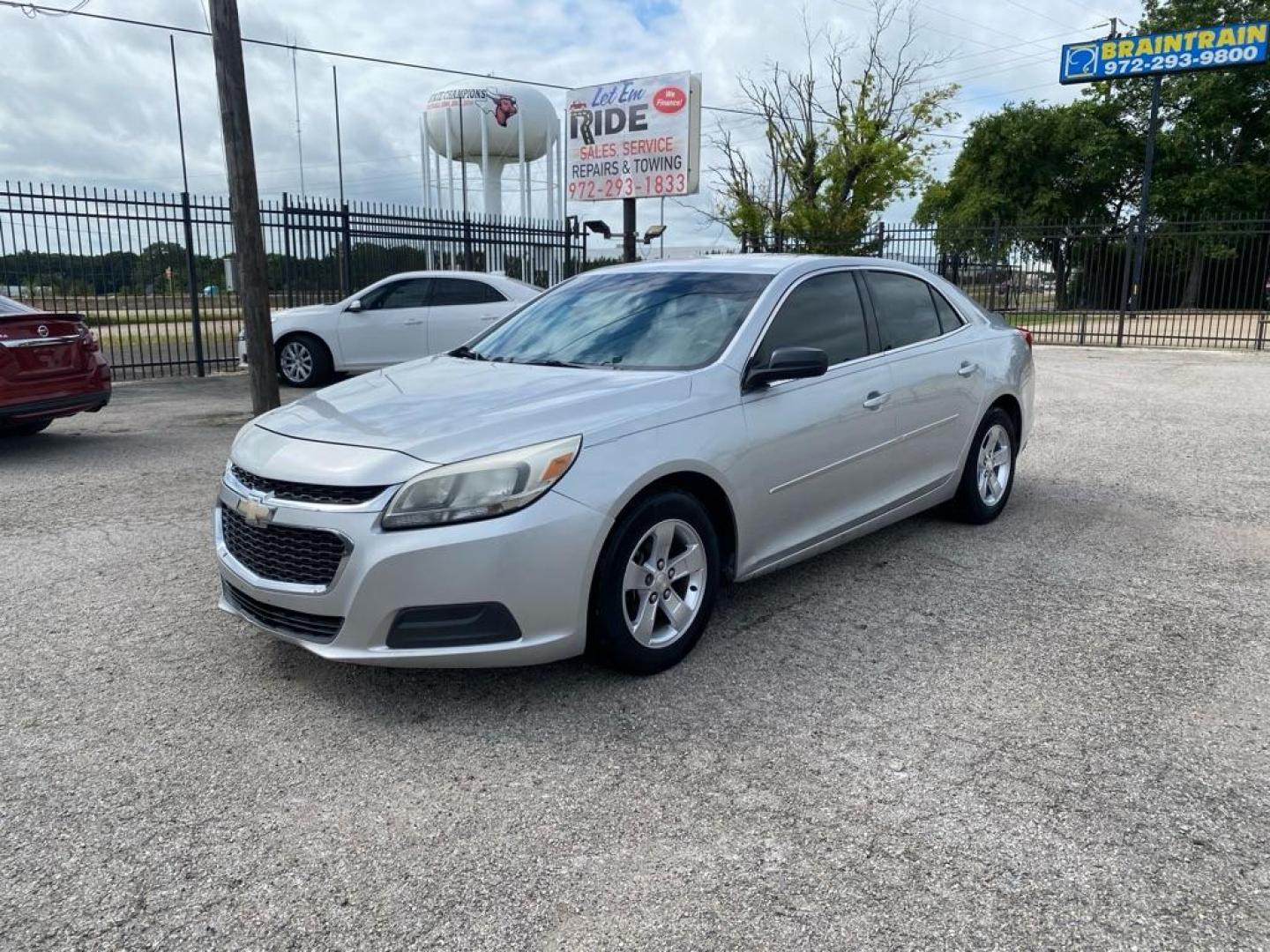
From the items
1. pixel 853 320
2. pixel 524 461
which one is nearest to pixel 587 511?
pixel 524 461

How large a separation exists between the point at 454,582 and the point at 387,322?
1021 cm

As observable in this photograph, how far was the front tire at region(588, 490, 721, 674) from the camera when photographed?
340 centimetres

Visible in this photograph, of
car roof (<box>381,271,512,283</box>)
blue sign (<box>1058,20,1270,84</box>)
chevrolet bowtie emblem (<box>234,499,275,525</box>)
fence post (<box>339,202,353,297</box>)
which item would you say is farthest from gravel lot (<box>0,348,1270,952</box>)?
blue sign (<box>1058,20,1270,84</box>)

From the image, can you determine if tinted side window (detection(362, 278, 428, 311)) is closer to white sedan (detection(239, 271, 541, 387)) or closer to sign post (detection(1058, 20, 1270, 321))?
white sedan (detection(239, 271, 541, 387))

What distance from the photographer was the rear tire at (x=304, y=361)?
1280 cm

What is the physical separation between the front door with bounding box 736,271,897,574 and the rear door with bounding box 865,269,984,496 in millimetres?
156

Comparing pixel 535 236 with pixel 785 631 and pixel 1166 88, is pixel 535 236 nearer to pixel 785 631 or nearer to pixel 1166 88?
pixel 785 631

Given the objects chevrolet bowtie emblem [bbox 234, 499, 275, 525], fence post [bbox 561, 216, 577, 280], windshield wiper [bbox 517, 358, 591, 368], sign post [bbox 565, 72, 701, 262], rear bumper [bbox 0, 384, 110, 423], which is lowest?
rear bumper [bbox 0, 384, 110, 423]

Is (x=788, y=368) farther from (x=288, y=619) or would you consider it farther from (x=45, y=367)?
(x=45, y=367)

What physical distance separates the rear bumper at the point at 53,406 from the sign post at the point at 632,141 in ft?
40.7

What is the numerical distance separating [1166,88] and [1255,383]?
2787 cm

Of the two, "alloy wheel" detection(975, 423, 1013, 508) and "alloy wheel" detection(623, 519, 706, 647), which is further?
"alloy wheel" detection(975, 423, 1013, 508)

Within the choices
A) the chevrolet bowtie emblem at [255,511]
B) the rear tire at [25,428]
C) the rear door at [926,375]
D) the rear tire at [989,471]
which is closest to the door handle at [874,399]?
the rear door at [926,375]

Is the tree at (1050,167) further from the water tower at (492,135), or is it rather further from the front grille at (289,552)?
the front grille at (289,552)
